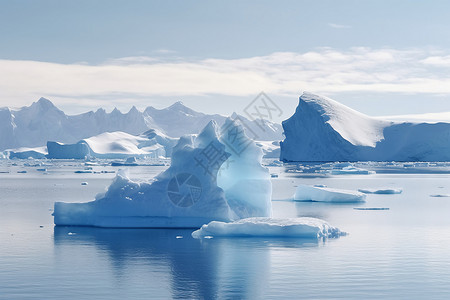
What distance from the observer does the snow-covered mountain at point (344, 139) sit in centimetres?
8431

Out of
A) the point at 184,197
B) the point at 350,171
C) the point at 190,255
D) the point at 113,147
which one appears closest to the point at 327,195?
the point at 184,197

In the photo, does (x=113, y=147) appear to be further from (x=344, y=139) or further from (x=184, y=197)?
(x=184, y=197)

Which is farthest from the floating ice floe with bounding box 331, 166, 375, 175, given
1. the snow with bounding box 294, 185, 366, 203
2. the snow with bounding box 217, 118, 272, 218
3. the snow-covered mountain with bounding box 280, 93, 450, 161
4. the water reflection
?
the water reflection

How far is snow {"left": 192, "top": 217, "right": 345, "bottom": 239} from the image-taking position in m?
16.9

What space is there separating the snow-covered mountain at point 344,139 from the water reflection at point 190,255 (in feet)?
220

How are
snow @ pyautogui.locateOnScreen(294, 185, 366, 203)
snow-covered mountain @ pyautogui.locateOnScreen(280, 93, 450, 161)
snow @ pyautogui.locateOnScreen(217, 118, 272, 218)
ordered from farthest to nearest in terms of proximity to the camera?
snow-covered mountain @ pyautogui.locateOnScreen(280, 93, 450, 161) → snow @ pyautogui.locateOnScreen(294, 185, 366, 203) → snow @ pyautogui.locateOnScreen(217, 118, 272, 218)

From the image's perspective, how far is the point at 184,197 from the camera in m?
18.3

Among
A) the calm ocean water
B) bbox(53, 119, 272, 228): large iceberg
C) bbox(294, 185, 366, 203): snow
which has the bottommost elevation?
the calm ocean water

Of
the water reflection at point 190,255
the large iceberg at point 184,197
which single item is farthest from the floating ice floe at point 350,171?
the water reflection at point 190,255

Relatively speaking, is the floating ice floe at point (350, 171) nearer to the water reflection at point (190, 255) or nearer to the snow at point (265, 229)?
the water reflection at point (190, 255)

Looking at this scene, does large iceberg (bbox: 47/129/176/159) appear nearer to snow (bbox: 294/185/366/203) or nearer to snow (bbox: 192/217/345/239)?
snow (bbox: 294/185/366/203)

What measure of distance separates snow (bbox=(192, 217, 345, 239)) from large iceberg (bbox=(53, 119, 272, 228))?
3.89 ft

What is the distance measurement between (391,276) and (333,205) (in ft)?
52.4

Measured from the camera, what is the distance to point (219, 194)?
18422 millimetres
